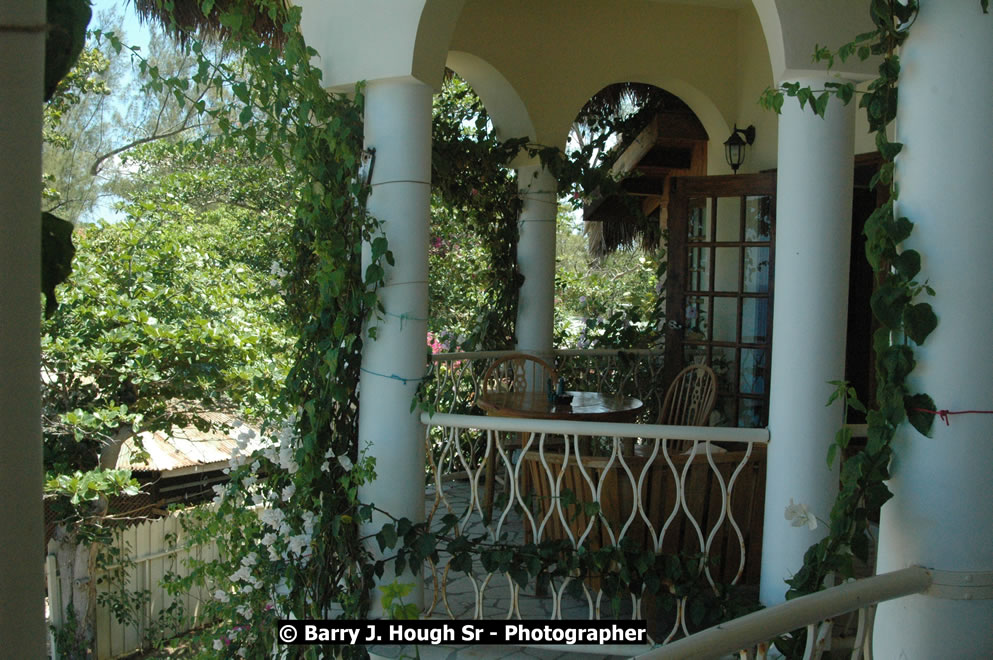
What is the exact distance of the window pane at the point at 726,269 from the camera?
17.6 feet

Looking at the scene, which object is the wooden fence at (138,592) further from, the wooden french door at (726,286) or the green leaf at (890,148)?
the green leaf at (890,148)

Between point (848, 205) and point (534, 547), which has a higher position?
point (848, 205)

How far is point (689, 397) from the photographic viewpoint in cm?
490

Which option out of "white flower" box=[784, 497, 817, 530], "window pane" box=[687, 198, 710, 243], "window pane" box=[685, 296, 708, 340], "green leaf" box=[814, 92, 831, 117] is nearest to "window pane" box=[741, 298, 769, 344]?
"window pane" box=[685, 296, 708, 340]

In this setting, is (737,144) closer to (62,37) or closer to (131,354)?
(131,354)

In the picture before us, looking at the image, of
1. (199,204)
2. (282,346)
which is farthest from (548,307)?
(199,204)

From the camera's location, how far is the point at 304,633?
330 centimetres

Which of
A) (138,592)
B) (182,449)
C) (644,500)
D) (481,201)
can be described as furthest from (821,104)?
(182,449)

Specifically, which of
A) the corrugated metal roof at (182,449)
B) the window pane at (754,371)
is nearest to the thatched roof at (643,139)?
the window pane at (754,371)

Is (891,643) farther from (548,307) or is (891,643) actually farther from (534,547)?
(548,307)

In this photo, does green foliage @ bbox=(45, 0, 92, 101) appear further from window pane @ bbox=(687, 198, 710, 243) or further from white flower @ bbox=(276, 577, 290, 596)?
window pane @ bbox=(687, 198, 710, 243)

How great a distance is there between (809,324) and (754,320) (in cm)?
215

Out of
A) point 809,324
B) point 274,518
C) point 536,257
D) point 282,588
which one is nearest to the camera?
point 809,324

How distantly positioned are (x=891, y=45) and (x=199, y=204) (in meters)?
9.82
